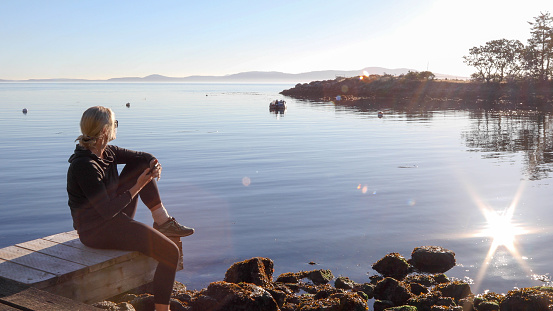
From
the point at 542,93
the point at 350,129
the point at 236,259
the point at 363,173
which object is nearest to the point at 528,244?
the point at 236,259

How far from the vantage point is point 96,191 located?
593cm

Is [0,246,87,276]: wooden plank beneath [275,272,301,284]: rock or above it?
above

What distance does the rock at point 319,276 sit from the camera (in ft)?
33.3

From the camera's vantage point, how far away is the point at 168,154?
29438 mm

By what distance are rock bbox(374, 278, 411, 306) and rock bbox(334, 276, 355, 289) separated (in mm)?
524

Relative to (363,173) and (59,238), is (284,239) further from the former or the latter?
(363,173)

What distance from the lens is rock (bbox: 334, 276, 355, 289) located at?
9.59 meters

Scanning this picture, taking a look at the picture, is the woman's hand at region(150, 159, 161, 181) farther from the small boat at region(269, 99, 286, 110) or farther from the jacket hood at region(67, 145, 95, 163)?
the small boat at region(269, 99, 286, 110)

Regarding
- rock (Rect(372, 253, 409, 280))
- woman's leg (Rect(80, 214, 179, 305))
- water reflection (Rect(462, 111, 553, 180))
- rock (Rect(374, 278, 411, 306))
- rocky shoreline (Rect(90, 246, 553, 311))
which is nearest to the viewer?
woman's leg (Rect(80, 214, 179, 305))

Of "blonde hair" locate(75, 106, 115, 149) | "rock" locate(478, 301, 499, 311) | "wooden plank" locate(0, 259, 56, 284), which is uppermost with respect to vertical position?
"blonde hair" locate(75, 106, 115, 149)

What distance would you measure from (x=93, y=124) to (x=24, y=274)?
6.07 ft

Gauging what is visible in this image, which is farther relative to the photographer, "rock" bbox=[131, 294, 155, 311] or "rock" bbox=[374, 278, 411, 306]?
"rock" bbox=[374, 278, 411, 306]

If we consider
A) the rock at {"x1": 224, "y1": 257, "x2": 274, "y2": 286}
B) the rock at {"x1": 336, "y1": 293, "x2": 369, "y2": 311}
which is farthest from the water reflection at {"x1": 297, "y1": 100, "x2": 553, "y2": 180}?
the rock at {"x1": 336, "y1": 293, "x2": 369, "y2": 311}

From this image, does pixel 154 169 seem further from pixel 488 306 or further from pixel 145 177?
pixel 488 306
